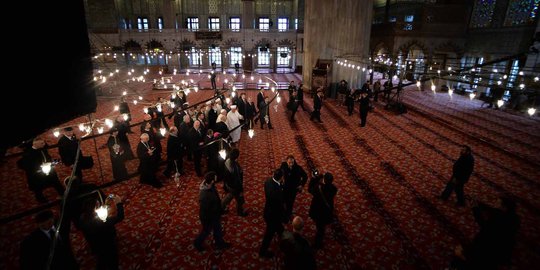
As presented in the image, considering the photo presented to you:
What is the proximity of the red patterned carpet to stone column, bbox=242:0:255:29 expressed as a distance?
2150cm

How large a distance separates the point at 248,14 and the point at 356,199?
27.5 m

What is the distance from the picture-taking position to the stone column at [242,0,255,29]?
1143 inches

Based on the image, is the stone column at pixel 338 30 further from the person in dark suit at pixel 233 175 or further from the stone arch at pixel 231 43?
the person in dark suit at pixel 233 175

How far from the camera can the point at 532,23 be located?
15.1m

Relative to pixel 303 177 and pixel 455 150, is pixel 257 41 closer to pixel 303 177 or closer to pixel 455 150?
pixel 455 150

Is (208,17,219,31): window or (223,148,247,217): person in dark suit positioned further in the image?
(208,17,219,31): window

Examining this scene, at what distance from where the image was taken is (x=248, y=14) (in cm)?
2945

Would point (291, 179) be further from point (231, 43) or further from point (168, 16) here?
point (168, 16)

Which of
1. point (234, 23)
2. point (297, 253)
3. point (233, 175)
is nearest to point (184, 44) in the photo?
point (234, 23)

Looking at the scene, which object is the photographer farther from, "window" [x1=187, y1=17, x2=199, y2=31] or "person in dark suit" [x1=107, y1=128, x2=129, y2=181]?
"window" [x1=187, y1=17, x2=199, y2=31]

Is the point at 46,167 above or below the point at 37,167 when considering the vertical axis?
above

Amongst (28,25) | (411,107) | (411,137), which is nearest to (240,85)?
(411,107)

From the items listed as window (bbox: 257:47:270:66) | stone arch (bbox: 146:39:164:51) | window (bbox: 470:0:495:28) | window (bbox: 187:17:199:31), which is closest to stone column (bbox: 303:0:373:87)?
window (bbox: 470:0:495:28)

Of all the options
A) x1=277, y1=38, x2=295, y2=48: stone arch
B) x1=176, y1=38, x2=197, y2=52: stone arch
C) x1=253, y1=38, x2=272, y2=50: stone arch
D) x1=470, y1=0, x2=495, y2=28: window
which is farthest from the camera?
x1=277, y1=38, x2=295, y2=48: stone arch
